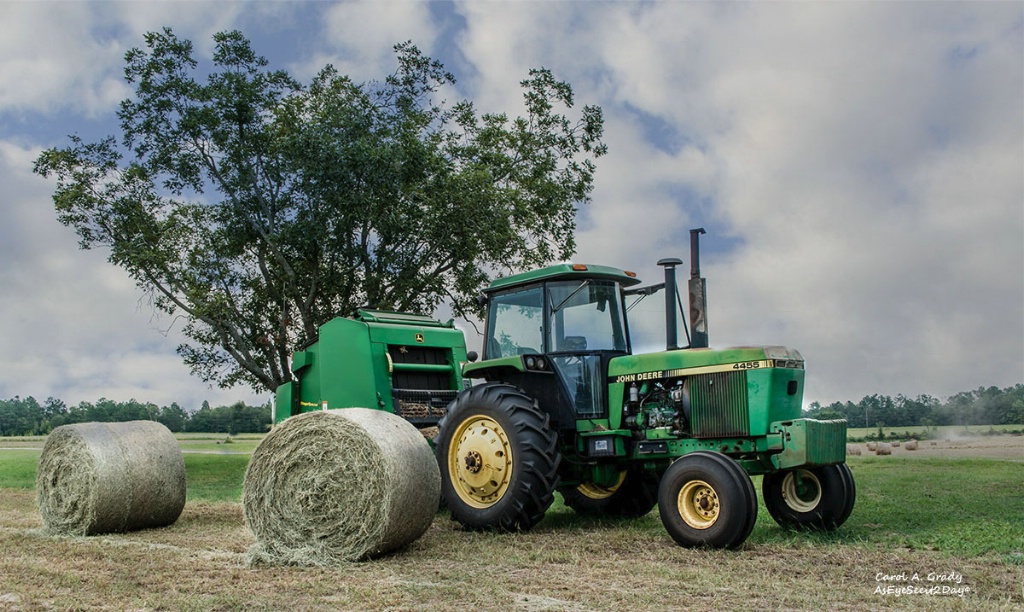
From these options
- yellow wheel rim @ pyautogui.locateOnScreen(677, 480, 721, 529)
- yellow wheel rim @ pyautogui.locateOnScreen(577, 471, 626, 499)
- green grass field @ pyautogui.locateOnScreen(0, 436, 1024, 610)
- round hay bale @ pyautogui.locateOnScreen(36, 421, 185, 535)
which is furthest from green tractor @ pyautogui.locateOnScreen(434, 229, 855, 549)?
round hay bale @ pyautogui.locateOnScreen(36, 421, 185, 535)

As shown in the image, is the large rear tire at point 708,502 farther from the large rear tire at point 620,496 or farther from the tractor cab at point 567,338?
the large rear tire at point 620,496

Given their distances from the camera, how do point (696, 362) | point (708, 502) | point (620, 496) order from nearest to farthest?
point (708, 502) → point (696, 362) → point (620, 496)

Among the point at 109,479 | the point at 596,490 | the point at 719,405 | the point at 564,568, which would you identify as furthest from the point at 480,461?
the point at 109,479

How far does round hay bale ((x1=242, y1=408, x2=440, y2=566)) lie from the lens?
7383mm

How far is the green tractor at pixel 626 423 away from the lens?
7.70m

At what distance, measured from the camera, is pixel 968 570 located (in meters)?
6.43

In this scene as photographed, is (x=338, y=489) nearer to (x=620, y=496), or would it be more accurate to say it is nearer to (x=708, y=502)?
(x=708, y=502)

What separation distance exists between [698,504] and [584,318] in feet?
7.62

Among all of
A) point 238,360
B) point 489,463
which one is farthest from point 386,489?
point 238,360

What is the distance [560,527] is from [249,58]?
15.2 metres

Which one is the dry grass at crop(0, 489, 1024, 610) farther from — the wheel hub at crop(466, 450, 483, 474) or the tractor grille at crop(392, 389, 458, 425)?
the tractor grille at crop(392, 389, 458, 425)

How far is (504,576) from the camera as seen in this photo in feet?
21.3

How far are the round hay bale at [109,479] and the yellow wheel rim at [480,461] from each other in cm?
295

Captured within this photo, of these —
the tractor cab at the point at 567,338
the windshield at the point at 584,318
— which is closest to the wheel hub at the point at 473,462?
the tractor cab at the point at 567,338
